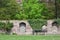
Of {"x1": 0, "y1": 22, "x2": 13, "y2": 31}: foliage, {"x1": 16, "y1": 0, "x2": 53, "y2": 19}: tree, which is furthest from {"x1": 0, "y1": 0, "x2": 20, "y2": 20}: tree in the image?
{"x1": 0, "y1": 22, "x2": 13, "y2": 31}: foliage

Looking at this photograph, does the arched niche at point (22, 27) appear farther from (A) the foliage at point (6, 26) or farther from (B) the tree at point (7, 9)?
(B) the tree at point (7, 9)

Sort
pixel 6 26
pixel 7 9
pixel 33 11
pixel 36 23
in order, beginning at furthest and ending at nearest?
pixel 33 11, pixel 7 9, pixel 36 23, pixel 6 26

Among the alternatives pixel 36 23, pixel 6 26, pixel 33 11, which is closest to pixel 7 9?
pixel 33 11

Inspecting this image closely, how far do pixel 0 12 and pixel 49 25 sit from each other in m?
7.53

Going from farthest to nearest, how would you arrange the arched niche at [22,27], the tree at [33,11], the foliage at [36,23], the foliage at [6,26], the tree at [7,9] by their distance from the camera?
the tree at [33,11], the tree at [7,9], the arched niche at [22,27], the foliage at [36,23], the foliage at [6,26]

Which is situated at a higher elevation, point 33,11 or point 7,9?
point 7,9

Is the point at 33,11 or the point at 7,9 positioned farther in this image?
the point at 33,11

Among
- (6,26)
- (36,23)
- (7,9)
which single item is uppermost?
(7,9)

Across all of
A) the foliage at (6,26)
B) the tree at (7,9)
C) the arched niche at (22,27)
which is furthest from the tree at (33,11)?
the foliage at (6,26)

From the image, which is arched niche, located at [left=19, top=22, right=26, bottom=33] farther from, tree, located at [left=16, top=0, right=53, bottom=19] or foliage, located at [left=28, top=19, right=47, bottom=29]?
tree, located at [left=16, top=0, right=53, bottom=19]

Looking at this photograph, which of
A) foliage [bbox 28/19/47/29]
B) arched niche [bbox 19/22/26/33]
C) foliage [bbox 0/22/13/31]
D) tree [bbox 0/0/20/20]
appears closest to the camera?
foliage [bbox 0/22/13/31]

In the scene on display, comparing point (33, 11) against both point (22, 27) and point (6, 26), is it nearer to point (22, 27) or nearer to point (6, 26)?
point (22, 27)

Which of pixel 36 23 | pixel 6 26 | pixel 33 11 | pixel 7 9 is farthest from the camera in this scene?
pixel 33 11

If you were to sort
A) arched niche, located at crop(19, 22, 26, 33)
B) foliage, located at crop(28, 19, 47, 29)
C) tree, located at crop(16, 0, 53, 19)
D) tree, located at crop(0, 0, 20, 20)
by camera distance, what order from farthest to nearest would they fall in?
1. tree, located at crop(16, 0, 53, 19)
2. tree, located at crop(0, 0, 20, 20)
3. arched niche, located at crop(19, 22, 26, 33)
4. foliage, located at crop(28, 19, 47, 29)
